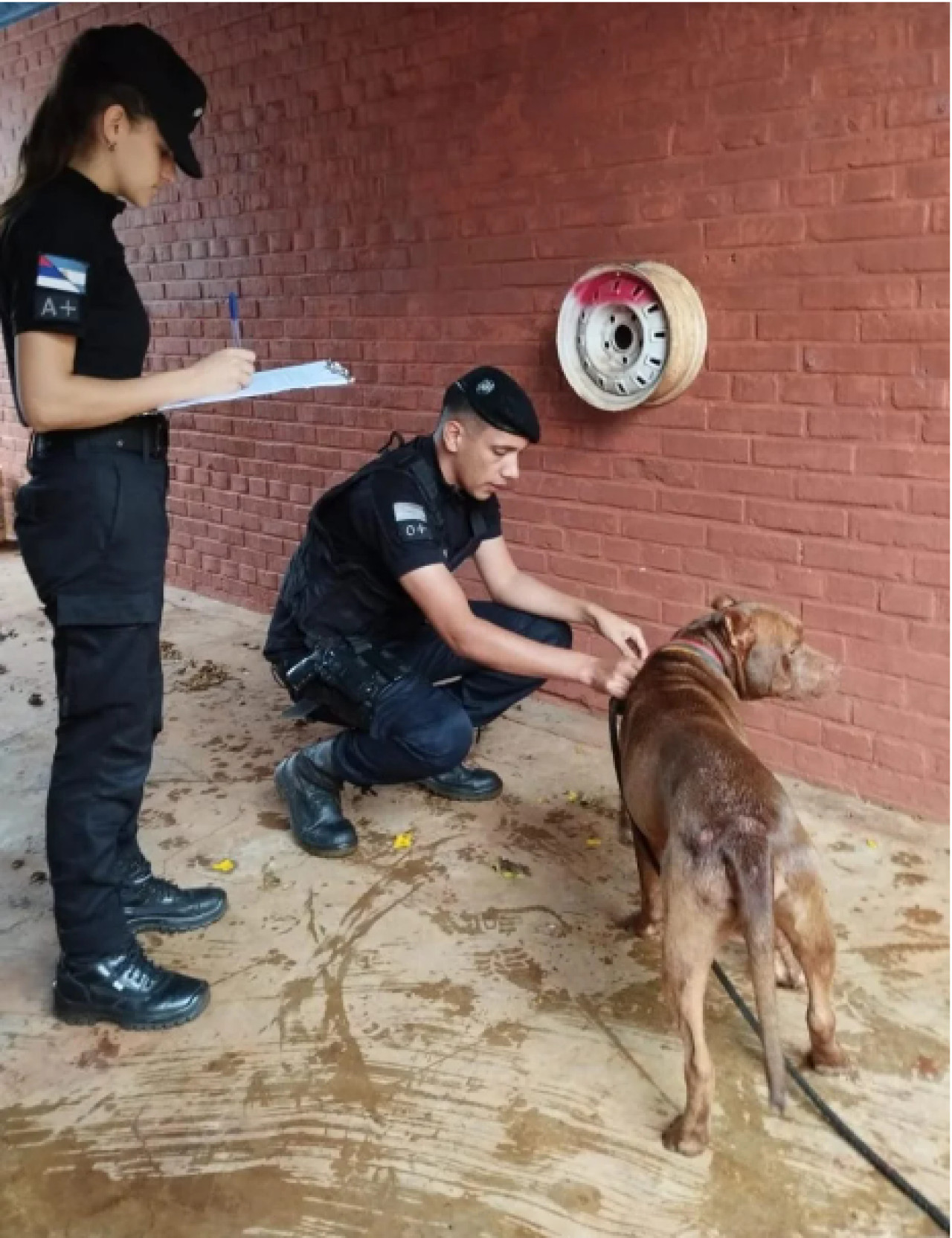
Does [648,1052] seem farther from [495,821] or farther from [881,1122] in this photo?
[495,821]

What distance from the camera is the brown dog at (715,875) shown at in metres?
1.87

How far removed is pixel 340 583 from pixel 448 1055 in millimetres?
1488

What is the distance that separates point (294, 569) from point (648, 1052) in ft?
6.08

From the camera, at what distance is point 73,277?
2.02 meters

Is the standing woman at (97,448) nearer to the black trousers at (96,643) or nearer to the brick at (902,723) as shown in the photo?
the black trousers at (96,643)

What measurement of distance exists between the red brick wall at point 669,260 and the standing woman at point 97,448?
183cm

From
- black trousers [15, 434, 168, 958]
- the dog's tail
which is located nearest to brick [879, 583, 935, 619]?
the dog's tail

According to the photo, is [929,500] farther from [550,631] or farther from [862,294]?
[550,631]

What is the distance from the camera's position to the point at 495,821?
335 centimetres

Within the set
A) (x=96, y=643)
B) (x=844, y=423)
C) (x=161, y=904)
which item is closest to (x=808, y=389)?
(x=844, y=423)

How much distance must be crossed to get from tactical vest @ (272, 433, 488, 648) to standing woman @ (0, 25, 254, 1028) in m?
0.83

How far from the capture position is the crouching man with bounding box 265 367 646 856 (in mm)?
2846

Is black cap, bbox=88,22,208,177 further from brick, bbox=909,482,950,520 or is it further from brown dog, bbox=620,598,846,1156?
brick, bbox=909,482,950,520

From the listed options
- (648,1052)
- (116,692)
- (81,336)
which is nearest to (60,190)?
(81,336)
